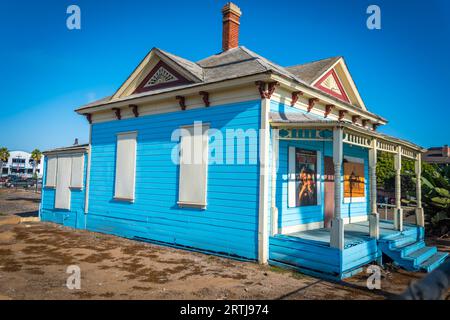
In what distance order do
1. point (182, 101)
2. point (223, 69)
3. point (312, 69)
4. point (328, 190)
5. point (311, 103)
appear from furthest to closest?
1. point (312, 69)
2. point (328, 190)
3. point (223, 69)
4. point (182, 101)
5. point (311, 103)

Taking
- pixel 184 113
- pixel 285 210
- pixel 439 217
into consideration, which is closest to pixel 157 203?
pixel 184 113

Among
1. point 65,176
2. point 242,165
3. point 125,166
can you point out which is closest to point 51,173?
point 65,176

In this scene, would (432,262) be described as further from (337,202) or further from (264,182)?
(264,182)

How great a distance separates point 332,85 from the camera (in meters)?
11.4

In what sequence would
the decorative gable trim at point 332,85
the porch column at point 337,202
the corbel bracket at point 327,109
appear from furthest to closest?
1. the decorative gable trim at point 332,85
2. the corbel bracket at point 327,109
3. the porch column at point 337,202

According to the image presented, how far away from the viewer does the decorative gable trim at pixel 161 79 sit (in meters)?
10.2

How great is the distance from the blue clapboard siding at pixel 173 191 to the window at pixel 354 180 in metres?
4.85

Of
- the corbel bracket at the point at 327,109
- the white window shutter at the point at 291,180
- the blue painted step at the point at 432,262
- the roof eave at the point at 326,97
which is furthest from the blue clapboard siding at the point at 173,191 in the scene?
the blue painted step at the point at 432,262

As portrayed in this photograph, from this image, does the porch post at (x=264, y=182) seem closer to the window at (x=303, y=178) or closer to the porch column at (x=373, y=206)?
the window at (x=303, y=178)

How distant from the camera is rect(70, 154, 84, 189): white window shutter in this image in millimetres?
13031

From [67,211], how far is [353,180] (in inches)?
453
